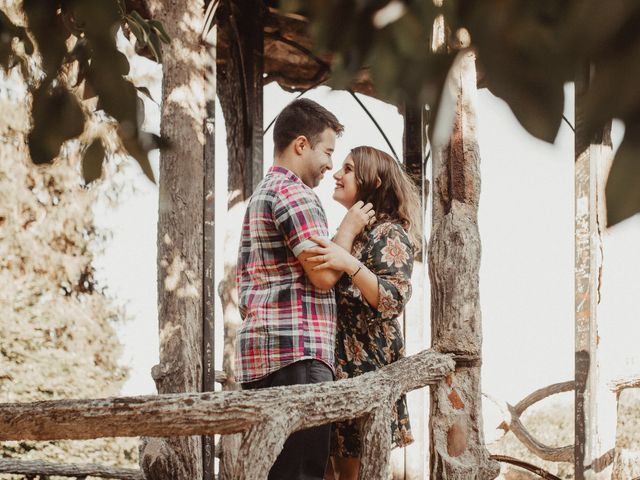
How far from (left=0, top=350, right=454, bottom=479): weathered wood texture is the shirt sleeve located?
45 cm

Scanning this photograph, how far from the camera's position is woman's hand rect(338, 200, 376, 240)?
2.94 metres

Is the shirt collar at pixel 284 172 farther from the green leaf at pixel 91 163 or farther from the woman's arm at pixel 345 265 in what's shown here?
the green leaf at pixel 91 163

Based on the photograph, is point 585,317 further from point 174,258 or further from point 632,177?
point 632,177

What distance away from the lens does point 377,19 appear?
29.8 inches

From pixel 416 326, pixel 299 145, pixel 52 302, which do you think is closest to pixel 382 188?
pixel 299 145

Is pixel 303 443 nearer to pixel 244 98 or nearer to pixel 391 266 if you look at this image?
pixel 391 266

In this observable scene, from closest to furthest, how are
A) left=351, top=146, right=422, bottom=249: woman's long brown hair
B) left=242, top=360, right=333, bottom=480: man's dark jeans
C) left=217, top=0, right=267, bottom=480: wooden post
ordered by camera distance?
1. left=242, top=360, right=333, bottom=480: man's dark jeans
2. left=351, top=146, right=422, bottom=249: woman's long brown hair
3. left=217, top=0, right=267, bottom=480: wooden post

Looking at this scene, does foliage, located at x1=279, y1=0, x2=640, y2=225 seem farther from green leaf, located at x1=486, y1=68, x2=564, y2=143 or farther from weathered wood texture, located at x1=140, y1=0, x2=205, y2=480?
weathered wood texture, located at x1=140, y1=0, x2=205, y2=480

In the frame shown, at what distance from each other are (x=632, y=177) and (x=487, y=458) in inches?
119

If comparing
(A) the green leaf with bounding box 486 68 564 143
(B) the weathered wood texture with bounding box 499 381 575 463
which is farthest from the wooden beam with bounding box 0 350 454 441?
(B) the weathered wood texture with bounding box 499 381 575 463

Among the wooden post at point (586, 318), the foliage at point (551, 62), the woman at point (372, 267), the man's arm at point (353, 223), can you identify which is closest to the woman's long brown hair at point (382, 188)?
the woman at point (372, 267)

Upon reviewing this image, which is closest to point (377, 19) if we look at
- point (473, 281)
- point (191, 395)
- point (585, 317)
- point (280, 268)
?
point (191, 395)

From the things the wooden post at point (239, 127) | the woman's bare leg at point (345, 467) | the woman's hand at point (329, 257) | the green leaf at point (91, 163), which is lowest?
the woman's bare leg at point (345, 467)

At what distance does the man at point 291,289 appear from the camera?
2721 mm
